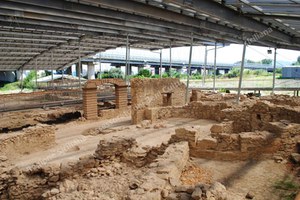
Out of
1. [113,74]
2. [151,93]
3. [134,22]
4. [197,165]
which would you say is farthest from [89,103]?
[113,74]

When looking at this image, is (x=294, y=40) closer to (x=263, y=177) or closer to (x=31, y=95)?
(x=263, y=177)

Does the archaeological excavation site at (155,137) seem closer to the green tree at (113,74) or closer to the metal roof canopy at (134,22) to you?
the metal roof canopy at (134,22)

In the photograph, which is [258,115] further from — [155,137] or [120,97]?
[120,97]

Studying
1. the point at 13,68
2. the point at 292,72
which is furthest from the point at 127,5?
the point at 292,72

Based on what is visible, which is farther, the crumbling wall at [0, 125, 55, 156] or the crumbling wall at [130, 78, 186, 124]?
the crumbling wall at [130, 78, 186, 124]

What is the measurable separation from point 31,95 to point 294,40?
21550 mm

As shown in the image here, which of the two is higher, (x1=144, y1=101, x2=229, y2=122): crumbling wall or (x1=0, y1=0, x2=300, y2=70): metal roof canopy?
(x1=0, y1=0, x2=300, y2=70): metal roof canopy

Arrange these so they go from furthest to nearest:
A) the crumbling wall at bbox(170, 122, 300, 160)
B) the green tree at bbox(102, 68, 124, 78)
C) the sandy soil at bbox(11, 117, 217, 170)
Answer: the green tree at bbox(102, 68, 124, 78), the sandy soil at bbox(11, 117, 217, 170), the crumbling wall at bbox(170, 122, 300, 160)

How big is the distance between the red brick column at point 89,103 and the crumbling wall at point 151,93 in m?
2.69

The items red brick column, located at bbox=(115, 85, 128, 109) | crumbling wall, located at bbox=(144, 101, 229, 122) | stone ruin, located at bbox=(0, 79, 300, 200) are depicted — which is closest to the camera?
stone ruin, located at bbox=(0, 79, 300, 200)

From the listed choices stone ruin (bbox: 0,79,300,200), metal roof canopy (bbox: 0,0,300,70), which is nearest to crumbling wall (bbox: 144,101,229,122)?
stone ruin (bbox: 0,79,300,200)

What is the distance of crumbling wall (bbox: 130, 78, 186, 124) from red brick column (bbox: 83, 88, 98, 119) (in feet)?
8.84

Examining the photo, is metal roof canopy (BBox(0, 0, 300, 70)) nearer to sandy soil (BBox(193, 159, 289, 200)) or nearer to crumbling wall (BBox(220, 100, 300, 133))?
crumbling wall (BBox(220, 100, 300, 133))

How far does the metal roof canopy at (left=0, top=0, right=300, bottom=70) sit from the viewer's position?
1038cm
